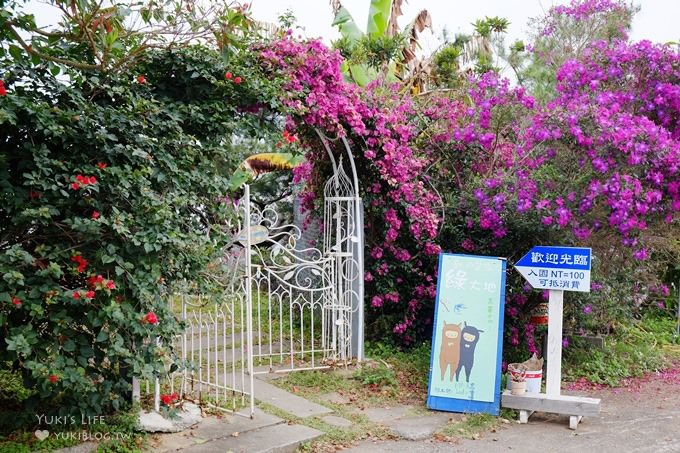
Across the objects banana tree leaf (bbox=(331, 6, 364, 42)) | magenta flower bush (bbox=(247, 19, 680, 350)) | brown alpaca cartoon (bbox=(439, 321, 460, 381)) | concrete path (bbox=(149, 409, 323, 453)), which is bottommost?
concrete path (bbox=(149, 409, 323, 453))

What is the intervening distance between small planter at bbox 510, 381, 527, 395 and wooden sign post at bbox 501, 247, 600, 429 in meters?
0.05

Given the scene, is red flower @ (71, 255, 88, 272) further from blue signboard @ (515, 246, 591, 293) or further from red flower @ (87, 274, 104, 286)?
blue signboard @ (515, 246, 591, 293)

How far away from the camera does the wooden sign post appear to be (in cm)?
568

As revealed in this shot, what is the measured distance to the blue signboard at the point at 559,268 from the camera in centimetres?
590

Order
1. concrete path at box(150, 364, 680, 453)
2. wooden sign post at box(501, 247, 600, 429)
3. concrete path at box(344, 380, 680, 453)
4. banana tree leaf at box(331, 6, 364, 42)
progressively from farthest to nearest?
1. banana tree leaf at box(331, 6, 364, 42)
2. wooden sign post at box(501, 247, 600, 429)
3. concrete path at box(344, 380, 680, 453)
4. concrete path at box(150, 364, 680, 453)

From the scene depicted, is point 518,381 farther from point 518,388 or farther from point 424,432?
point 424,432

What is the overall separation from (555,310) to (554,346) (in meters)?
0.34

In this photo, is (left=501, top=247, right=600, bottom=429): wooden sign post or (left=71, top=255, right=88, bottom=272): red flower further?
(left=501, top=247, right=600, bottom=429): wooden sign post

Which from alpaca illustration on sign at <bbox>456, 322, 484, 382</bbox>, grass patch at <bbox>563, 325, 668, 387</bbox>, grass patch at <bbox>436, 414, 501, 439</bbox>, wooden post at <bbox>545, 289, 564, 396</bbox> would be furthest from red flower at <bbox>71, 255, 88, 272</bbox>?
grass patch at <bbox>563, 325, 668, 387</bbox>

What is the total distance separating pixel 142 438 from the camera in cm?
461

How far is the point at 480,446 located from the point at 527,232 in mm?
2759

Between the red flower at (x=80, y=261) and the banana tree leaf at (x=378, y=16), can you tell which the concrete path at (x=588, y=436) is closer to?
the red flower at (x=80, y=261)

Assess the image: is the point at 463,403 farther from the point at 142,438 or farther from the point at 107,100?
the point at 107,100

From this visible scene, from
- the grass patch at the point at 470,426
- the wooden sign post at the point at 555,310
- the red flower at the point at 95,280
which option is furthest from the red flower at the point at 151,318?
the wooden sign post at the point at 555,310
